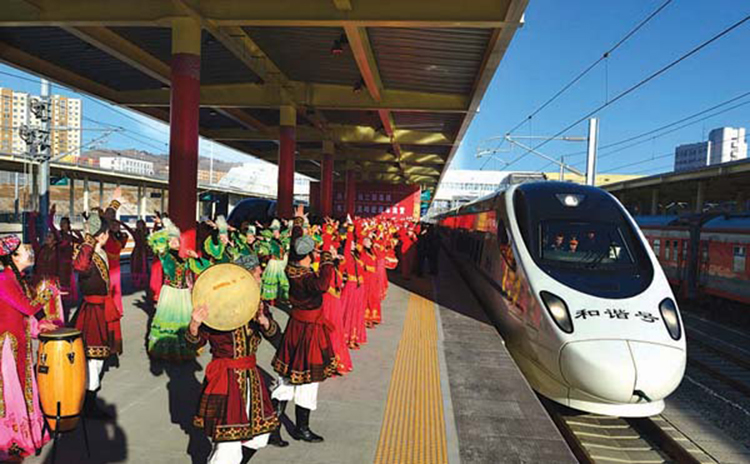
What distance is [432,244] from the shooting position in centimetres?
1819

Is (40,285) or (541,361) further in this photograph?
(541,361)

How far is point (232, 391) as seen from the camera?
3.30m

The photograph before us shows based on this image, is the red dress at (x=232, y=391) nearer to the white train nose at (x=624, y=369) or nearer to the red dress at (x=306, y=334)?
the red dress at (x=306, y=334)

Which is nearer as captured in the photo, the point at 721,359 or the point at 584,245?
the point at 584,245

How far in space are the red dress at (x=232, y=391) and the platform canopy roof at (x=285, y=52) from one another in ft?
26.0

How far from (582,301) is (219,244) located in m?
4.59

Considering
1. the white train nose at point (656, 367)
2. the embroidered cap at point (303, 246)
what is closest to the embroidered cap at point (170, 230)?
the embroidered cap at point (303, 246)

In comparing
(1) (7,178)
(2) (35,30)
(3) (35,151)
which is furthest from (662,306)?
(1) (7,178)

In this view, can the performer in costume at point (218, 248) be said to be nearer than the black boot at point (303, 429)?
No

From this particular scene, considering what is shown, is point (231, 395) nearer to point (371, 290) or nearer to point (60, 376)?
point (60, 376)

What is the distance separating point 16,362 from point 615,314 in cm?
574

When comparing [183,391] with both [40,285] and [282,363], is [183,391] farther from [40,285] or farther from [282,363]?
[40,285]

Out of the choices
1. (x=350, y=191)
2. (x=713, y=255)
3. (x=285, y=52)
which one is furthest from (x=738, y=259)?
(x=350, y=191)

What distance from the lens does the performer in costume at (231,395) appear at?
3248 millimetres
